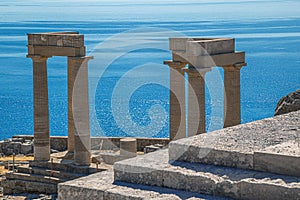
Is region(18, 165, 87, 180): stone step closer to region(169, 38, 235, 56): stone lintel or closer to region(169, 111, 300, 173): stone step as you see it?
region(169, 38, 235, 56): stone lintel

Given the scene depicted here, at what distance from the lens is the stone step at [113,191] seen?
10.0 meters

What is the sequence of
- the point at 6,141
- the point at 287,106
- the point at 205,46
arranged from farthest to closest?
the point at 6,141
the point at 205,46
the point at 287,106

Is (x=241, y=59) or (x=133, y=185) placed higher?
(x=241, y=59)

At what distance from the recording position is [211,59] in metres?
26.4

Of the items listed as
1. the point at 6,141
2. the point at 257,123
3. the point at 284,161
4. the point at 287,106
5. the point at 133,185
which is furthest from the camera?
the point at 6,141

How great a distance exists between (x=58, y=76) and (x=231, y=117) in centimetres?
8892

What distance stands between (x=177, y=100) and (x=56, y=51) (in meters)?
5.08

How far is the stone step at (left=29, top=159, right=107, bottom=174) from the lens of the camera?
28625mm

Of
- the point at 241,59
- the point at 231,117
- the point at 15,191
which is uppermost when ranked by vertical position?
the point at 241,59

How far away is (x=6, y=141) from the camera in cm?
3762

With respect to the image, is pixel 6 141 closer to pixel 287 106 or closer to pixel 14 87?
pixel 287 106

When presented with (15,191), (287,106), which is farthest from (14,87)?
(287,106)

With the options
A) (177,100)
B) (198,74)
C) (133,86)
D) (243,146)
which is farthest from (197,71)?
(133,86)

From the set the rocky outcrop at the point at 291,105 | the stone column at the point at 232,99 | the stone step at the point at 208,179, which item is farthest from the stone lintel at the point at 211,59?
the stone step at the point at 208,179
